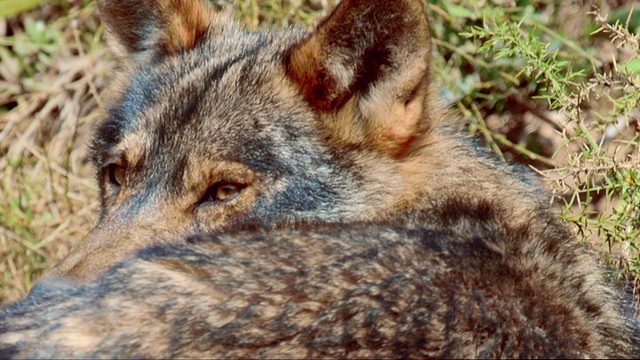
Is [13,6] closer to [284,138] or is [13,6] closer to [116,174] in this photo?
[116,174]

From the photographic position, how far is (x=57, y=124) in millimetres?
8898

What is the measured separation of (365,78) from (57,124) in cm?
551

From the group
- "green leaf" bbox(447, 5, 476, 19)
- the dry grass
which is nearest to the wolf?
the dry grass

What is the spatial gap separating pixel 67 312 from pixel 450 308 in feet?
4.11

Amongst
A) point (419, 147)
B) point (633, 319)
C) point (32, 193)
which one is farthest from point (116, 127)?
point (32, 193)

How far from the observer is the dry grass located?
→ 7305 mm

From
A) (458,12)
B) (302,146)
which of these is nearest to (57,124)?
(458,12)

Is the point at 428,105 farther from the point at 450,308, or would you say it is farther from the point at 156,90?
the point at 450,308

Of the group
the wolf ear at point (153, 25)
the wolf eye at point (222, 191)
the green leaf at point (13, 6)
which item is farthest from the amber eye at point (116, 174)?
the green leaf at point (13, 6)

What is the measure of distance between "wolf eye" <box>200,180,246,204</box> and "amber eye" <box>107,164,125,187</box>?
70cm

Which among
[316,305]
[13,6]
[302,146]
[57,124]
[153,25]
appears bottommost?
[57,124]

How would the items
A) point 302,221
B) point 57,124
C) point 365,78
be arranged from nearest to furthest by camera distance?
point 302,221 < point 365,78 < point 57,124

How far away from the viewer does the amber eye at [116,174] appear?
468cm

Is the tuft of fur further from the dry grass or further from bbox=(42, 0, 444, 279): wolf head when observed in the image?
the dry grass
